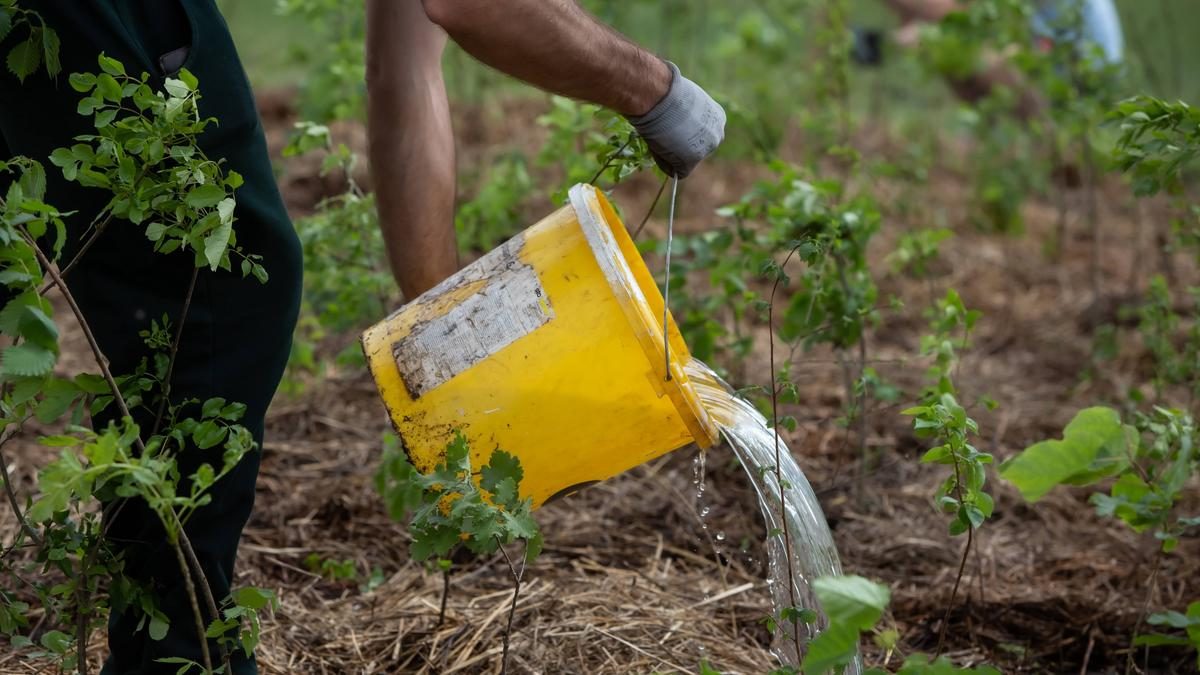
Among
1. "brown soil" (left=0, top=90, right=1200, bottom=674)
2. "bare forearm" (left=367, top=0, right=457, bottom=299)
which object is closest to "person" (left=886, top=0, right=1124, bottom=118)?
"brown soil" (left=0, top=90, right=1200, bottom=674)

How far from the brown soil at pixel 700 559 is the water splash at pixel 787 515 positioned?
4.4 inches

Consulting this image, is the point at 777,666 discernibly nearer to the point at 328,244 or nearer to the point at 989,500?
the point at 989,500

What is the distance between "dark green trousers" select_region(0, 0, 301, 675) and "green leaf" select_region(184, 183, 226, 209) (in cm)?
20

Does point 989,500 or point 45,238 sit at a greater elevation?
point 45,238

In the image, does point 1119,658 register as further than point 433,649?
Yes

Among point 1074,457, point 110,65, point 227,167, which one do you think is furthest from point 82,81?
point 1074,457

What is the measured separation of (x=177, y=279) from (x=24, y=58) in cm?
32

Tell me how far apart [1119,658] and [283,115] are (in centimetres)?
382

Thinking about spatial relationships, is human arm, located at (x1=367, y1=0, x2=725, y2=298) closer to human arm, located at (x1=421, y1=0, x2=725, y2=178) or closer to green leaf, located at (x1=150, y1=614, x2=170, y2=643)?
human arm, located at (x1=421, y1=0, x2=725, y2=178)

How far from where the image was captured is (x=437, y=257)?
205 cm

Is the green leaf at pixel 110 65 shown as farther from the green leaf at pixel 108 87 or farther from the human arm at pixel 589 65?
the human arm at pixel 589 65

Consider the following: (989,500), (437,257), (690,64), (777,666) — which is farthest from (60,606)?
(690,64)

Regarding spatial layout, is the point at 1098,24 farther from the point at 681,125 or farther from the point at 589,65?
the point at 589,65

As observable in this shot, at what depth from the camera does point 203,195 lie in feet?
4.45
